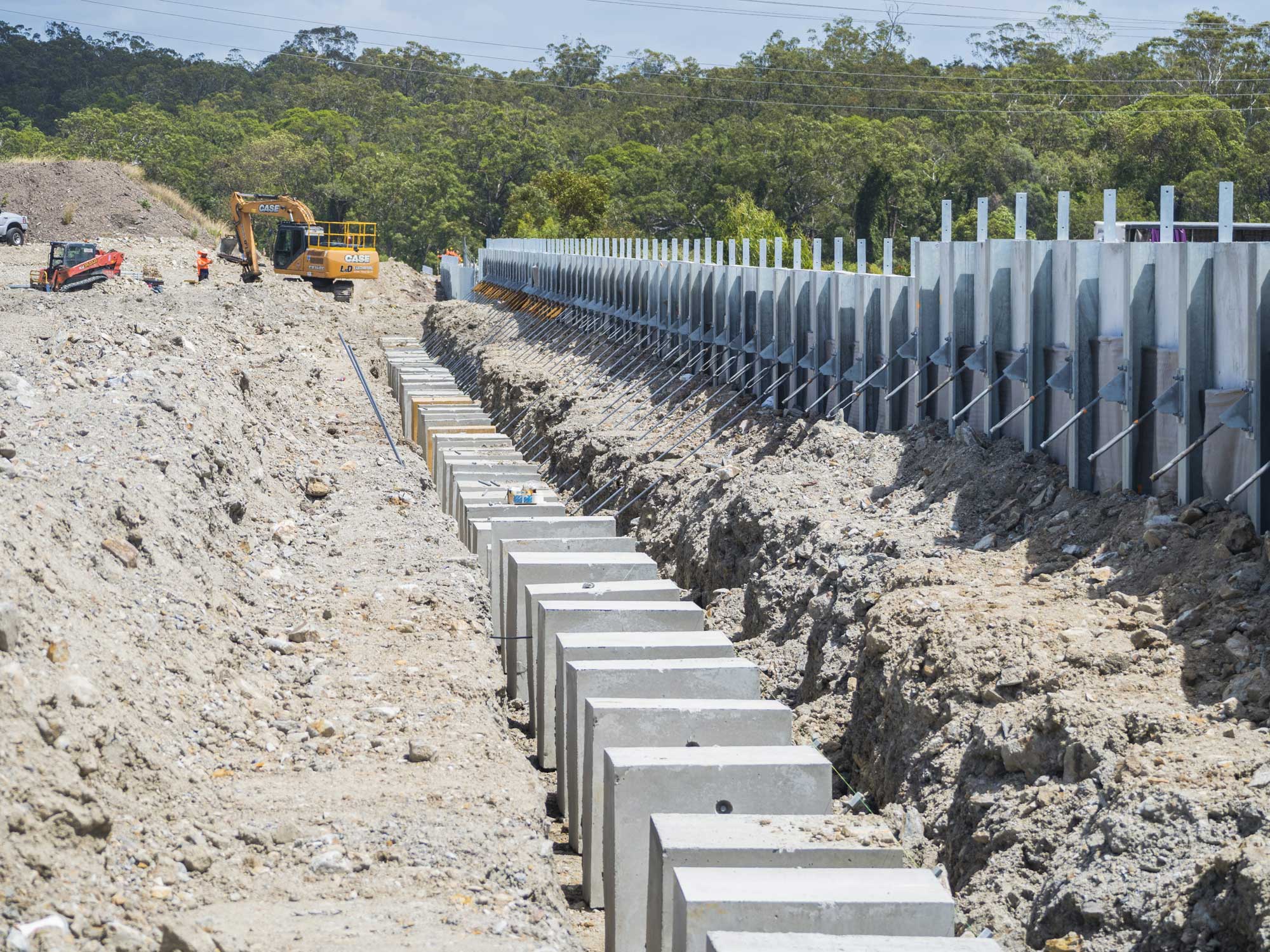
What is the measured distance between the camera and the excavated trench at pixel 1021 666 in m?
8.05

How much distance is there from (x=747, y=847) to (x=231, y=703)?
4.42 metres

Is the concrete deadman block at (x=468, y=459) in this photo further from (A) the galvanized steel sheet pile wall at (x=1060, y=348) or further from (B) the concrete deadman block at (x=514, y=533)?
(B) the concrete deadman block at (x=514, y=533)

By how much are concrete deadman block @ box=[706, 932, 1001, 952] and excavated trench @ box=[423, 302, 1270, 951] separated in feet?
4.26

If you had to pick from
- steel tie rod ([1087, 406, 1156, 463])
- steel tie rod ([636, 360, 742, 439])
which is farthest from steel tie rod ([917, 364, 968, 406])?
steel tie rod ([636, 360, 742, 439])

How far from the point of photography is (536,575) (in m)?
14.5

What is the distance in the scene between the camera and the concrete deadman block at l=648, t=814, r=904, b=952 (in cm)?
802

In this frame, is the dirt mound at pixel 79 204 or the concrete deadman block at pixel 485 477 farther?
the dirt mound at pixel 79 204

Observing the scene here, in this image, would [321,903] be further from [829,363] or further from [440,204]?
[440,204]

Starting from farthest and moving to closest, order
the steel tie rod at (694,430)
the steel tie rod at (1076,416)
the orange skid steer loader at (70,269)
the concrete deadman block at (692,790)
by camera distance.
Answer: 1. the orange skid steer loader at (70,269)
2. the steel tie rod at (694,430)
3. the steel tie rod at (1076,416)
4. the concrete deadman block at (692,790)

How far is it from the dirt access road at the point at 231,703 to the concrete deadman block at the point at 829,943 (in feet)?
4.70

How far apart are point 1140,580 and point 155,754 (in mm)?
7041

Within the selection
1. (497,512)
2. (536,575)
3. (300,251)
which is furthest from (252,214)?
(536,575)

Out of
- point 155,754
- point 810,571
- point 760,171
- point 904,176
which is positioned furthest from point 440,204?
point 155,754

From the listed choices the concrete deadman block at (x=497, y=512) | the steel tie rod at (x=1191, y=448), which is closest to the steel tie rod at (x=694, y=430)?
the concrete deadman block at (x=497, y=512)
